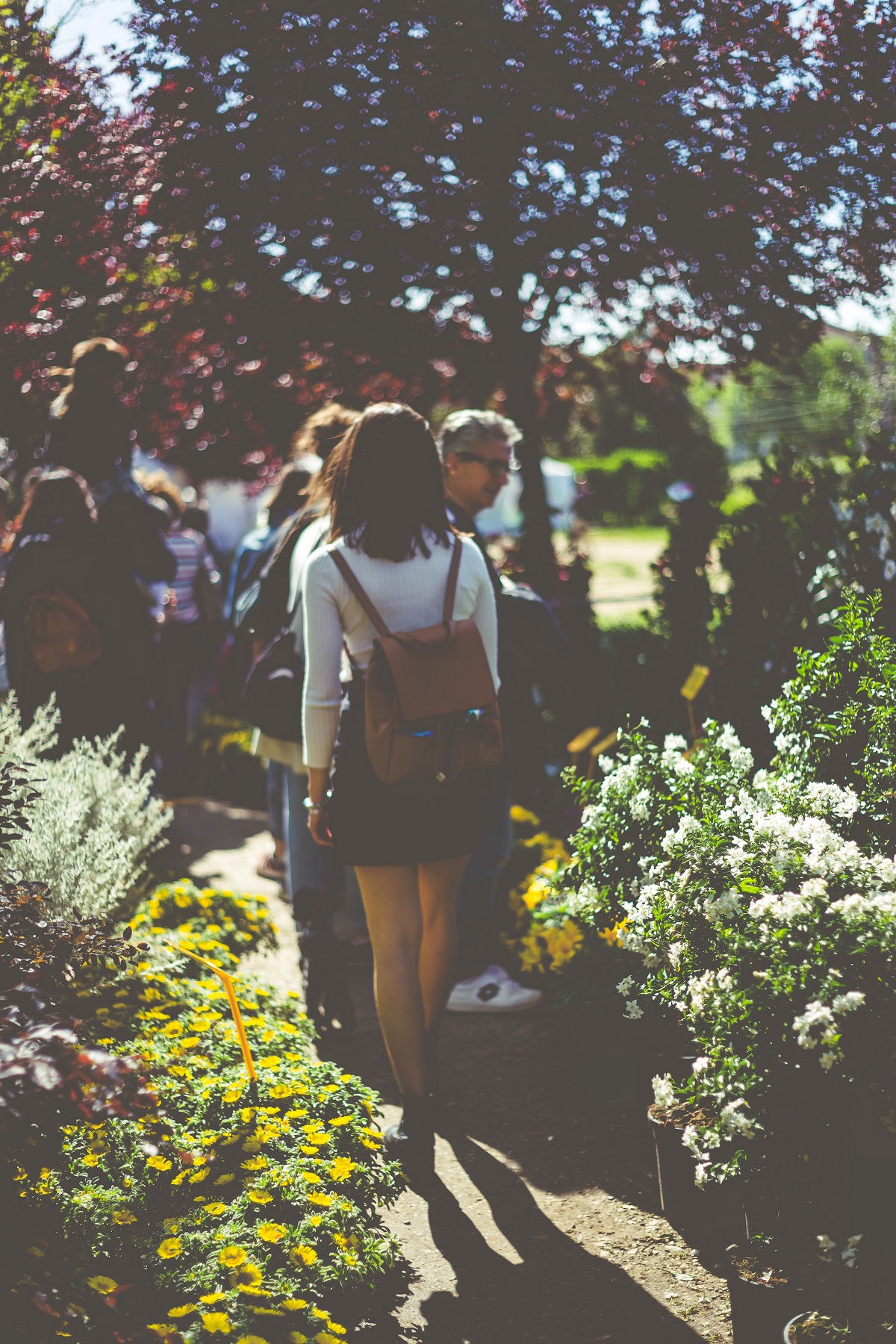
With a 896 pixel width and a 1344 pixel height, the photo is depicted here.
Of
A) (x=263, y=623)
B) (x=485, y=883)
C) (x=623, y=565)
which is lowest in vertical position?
(x=485, y=883)

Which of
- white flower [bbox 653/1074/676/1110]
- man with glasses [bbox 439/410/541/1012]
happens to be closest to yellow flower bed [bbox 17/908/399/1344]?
white flower [bbox 653/1074/676/1110]

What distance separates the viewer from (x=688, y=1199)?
8.41ft

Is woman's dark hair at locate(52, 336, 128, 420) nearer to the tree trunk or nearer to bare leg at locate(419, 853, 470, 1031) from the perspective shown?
the tree trunk

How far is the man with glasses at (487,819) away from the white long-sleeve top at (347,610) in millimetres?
518

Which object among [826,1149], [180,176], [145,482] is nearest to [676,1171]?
[826,1149]

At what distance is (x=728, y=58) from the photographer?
351cm

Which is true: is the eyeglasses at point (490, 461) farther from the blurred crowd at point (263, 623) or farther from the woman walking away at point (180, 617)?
the woman walking away at point (180, 617)

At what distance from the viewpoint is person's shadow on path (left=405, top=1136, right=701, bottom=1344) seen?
7.53 ft

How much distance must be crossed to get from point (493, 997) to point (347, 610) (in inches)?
65.0

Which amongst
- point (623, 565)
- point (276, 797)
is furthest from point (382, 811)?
point (623, 565)

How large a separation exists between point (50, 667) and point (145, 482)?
2548 millimetres

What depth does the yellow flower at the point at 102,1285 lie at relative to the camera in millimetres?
1877

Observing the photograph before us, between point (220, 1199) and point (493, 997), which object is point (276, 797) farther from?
point (220, 1199)

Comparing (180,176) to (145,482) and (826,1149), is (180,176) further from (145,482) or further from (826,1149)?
(826,1149)
